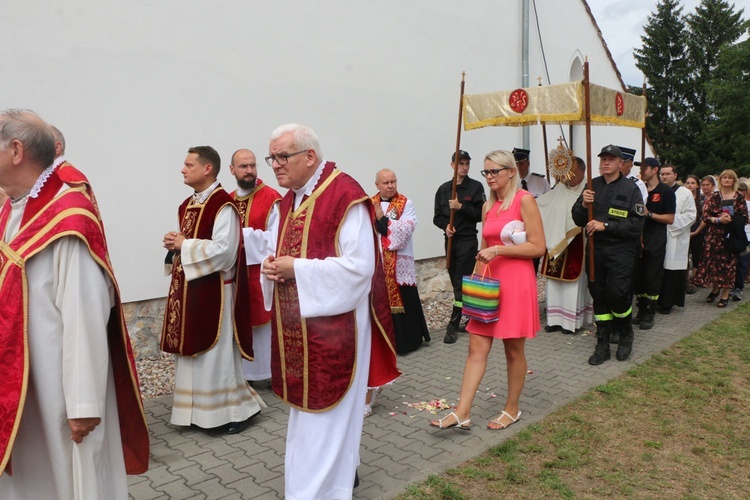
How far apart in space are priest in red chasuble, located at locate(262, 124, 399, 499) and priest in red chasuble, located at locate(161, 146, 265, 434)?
1.13 m

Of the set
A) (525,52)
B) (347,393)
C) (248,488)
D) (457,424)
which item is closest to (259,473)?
(248,488)

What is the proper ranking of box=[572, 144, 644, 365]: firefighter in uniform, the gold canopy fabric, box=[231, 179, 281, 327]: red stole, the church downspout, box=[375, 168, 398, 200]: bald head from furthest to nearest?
1. the church downspout
2. the gold canopy fabric
3. box=[375, 168, 398, 200]: bald head
4. box=[572, 144, 644, 365]: firefighter in uniform
5. box=[231, 179, 281, 327]: red stole

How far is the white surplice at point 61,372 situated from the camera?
225cm

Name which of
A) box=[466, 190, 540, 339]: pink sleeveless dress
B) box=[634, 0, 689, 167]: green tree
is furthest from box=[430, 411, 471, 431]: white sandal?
box=[634, 0, 689, 167]: green tree

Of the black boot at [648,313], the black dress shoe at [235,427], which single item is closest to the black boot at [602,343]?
the black boot at [648,313]

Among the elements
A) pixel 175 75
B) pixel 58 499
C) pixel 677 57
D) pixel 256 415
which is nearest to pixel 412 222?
pixel 256 415

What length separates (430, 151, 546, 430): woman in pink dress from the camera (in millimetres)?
4172

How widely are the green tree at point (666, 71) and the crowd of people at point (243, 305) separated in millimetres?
32164

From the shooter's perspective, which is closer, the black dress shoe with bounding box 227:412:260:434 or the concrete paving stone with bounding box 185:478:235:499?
the concrete paving stone with bounding box 185:478:235:499

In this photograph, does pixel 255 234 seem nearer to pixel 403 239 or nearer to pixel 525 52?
pixel 403 239

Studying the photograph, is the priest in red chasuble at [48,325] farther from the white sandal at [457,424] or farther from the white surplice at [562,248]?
the white surplice at [562,248]

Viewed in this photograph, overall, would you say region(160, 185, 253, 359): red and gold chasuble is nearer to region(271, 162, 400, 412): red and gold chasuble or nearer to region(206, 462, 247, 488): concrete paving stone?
region(206, 462, 247, 488): concrete paving stone

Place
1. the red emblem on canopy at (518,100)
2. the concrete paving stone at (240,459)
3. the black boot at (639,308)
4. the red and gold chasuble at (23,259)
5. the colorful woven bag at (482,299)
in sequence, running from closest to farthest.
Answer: the red and gold chasuble at (23,259), the concrete paving stone at (240,459), the colorful woven bag at (482,299), the red emblem on canopy at (518,100), the black boot at (639,308)

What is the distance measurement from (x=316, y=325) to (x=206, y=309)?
4.86ft
